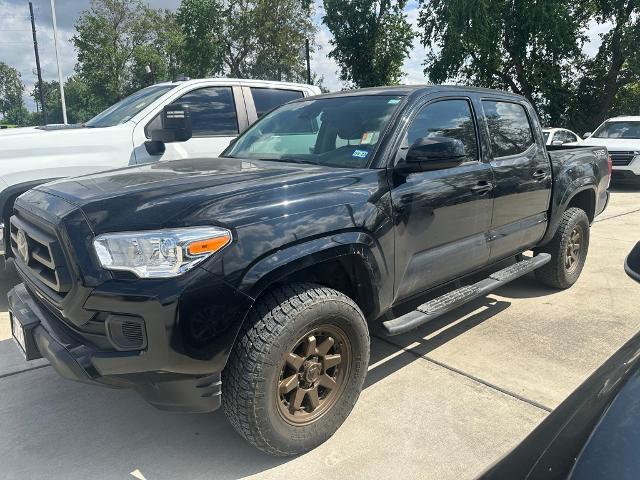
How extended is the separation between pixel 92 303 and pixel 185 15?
85.7 feet

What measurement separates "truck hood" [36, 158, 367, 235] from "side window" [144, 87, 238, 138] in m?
2.74

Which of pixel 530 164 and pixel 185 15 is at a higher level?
pixel 185 15

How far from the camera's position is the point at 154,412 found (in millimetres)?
3021

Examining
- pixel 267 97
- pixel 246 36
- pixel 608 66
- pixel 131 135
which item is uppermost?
pixel 246 36

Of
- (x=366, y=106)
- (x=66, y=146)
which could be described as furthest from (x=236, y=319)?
(x=66, y=146)

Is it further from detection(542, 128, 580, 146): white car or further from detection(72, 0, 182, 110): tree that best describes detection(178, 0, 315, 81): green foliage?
detection(542, 128, 580, 146): white car

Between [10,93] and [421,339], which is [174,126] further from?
[10,93]

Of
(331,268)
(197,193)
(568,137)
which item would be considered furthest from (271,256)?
(568,137)

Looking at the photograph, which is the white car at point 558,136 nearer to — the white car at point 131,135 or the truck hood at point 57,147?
the white car at point 131,135

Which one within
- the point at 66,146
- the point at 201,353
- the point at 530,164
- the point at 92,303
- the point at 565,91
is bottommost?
the point at 201,353

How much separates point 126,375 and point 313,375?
896 mm

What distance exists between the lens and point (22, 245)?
2.72m

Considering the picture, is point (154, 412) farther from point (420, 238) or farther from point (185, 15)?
point (185, 15)

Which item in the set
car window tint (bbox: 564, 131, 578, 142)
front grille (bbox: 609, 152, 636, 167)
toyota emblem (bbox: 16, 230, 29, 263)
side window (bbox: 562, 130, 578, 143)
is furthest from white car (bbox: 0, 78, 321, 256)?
car window tint (bbox: 564, 131, 578, 142)
